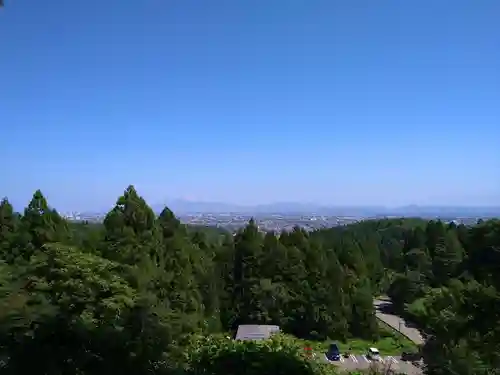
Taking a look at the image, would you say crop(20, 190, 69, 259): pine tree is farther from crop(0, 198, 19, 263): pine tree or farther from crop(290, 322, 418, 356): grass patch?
crop(290, 322, 418, 356): grass patch

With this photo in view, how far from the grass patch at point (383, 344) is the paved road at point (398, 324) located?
0.58m

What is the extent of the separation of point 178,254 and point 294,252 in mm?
6907

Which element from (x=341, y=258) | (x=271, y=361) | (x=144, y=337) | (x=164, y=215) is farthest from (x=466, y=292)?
(x=341, y=258)

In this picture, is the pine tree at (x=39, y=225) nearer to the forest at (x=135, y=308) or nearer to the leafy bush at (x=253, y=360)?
the forest at (x=135, y=308)

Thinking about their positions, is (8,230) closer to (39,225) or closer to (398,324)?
(39,225)

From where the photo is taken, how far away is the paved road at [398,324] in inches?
1023

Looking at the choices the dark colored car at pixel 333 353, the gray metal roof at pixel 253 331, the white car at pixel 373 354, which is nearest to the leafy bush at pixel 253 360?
the gray metal roof at pixel 253 331

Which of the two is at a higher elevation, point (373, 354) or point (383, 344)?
point (373, 354)

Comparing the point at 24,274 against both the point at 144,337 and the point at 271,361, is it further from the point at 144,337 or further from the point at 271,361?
the point at 271,361

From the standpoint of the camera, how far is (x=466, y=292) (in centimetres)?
675

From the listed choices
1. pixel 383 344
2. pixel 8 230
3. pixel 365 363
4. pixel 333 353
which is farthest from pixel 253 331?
pixel 8 230

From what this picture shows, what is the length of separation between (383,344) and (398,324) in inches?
226

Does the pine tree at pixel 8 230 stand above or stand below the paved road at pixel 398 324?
above

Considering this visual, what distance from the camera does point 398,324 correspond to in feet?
96.8
